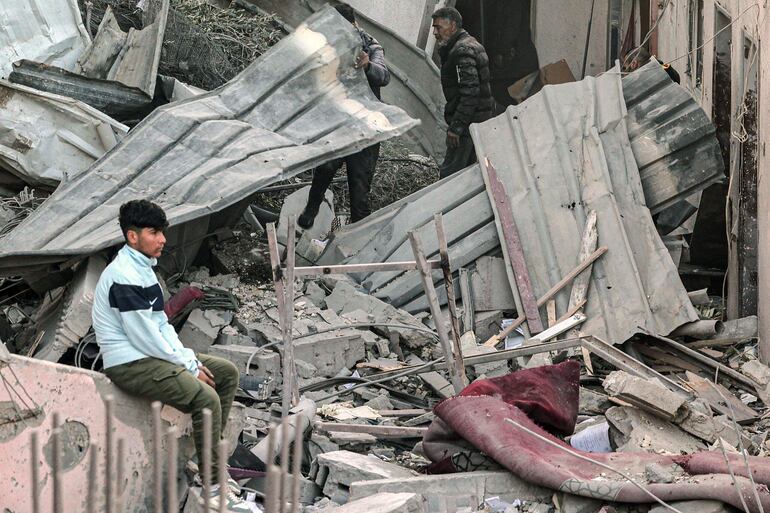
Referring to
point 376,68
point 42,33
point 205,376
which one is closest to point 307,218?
point 376,68

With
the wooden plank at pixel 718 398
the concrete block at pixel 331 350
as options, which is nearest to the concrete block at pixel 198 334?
the concrete block at pixel 331 350

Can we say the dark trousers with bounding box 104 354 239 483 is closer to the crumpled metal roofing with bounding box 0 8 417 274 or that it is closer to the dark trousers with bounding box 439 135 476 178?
the crumpled metal roofing with bounding box 0 8 417 274

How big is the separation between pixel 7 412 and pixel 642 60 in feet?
40.6

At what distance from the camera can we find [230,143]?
8.73 meters

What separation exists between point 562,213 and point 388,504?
→ 4.64 meters

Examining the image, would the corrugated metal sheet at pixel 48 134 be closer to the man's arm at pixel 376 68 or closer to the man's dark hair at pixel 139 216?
the man's arm at pixel 376 68

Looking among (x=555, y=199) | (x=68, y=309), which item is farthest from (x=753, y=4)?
(x=68, y=309)

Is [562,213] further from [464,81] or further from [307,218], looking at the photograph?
[307,218]

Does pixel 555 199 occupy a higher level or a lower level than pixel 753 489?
higher

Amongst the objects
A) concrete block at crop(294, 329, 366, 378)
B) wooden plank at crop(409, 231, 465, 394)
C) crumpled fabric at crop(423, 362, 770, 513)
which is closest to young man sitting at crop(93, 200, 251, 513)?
crumpled fabric at crop(423, 362, 770, 513)

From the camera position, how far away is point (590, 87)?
31.7 ft

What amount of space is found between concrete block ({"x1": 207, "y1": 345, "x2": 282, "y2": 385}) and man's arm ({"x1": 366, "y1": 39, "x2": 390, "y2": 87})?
3.30m

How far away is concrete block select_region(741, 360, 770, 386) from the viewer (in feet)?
25.3

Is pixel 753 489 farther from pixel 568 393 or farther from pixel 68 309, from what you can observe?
pixel 68 309
